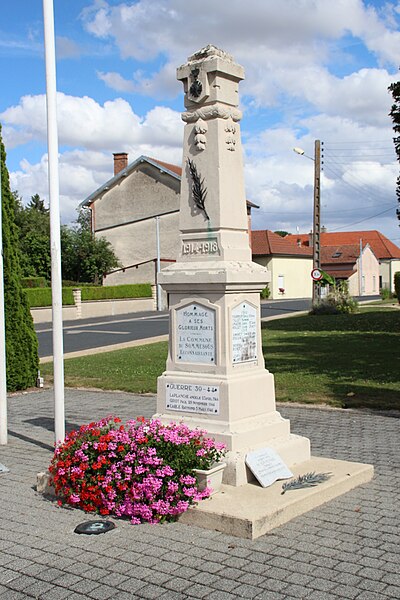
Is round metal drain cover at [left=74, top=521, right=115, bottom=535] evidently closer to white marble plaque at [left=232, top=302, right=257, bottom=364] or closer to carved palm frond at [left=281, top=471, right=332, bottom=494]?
carved palm frond at [left=281, top=471, right=332, bottom=494]

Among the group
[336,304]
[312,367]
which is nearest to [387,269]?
[336,304]

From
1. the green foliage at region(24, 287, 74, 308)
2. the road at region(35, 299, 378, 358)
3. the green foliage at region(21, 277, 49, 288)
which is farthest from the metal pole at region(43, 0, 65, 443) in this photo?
the green foliage at region(21, 277, 49, 288)

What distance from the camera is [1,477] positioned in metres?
7.33

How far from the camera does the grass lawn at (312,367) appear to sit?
11.9 metres

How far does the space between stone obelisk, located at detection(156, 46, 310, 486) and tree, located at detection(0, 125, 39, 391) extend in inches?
279

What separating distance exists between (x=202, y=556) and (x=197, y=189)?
11.4 ft

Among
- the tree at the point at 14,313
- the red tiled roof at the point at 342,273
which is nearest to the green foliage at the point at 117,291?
the tree at the point at 14,313

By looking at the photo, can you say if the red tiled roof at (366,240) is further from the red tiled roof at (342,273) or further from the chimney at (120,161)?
the chimney at (120,161)


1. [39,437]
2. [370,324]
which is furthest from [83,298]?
[39,437]

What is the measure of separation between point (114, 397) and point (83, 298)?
96.9 ft

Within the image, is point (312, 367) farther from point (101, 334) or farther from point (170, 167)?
point (170, 167)

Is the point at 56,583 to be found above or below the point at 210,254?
below

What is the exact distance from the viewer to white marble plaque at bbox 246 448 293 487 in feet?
20.4

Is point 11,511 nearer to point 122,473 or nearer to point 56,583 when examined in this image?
point 122,473
